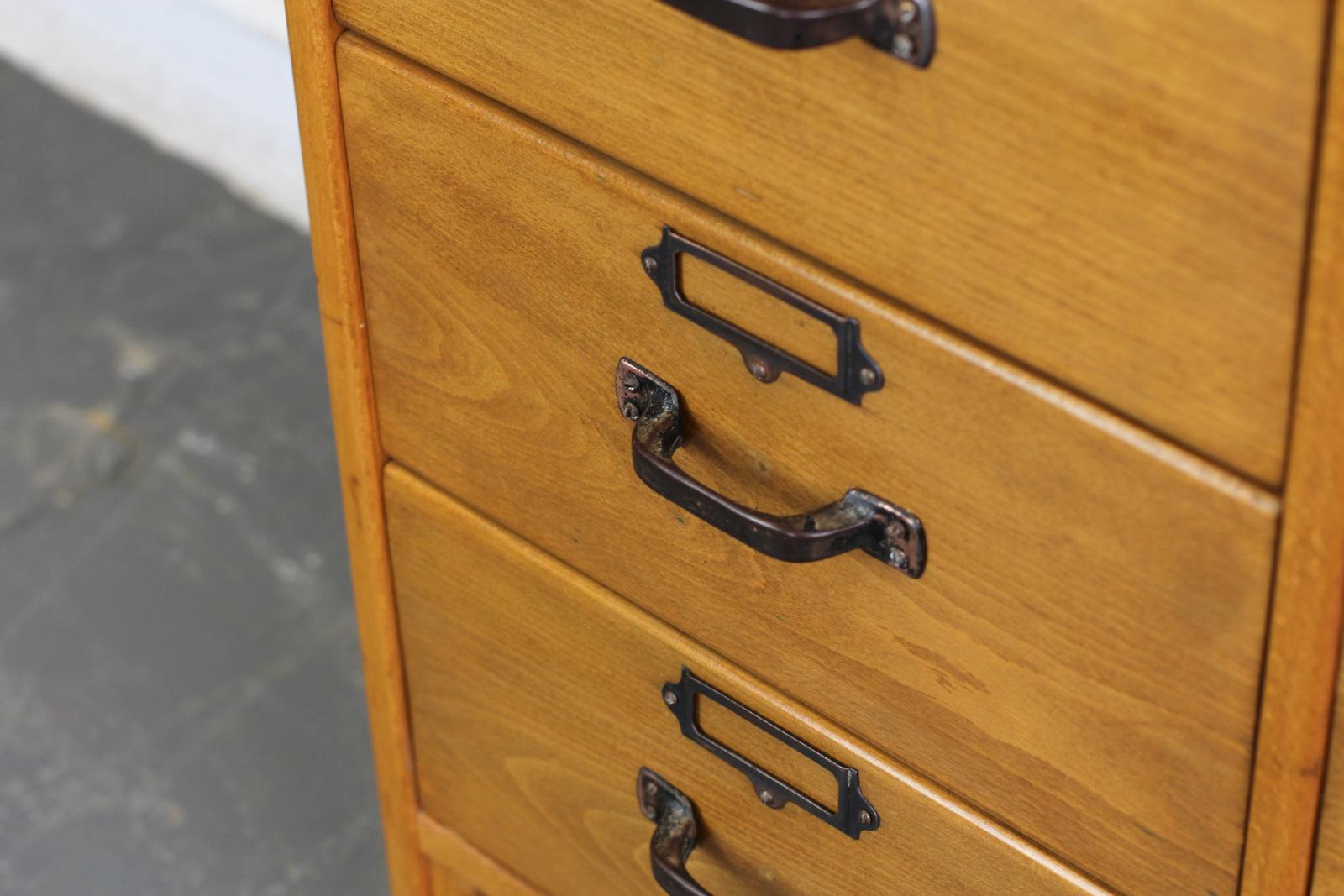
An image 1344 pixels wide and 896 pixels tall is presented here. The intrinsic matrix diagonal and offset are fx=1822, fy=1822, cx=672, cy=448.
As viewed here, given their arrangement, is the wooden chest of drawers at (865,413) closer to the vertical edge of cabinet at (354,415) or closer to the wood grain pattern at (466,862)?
the vertical edge of cabinet at (354,415)

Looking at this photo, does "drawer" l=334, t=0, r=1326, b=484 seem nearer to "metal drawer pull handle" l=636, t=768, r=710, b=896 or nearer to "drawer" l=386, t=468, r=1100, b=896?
"drawer" l=386, t=468, r=1100, b=896

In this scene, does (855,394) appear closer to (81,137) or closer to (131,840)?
(131,840)

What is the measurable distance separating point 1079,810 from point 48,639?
1100 millimetres

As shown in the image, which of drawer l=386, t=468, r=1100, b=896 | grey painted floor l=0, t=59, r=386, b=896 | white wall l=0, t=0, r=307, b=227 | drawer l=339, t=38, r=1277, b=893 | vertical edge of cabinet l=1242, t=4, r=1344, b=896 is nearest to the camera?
vertical edge of cabinet l=1242, t=4, r=1344, b=896

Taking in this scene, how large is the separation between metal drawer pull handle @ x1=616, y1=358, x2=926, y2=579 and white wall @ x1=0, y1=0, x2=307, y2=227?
1.28 m

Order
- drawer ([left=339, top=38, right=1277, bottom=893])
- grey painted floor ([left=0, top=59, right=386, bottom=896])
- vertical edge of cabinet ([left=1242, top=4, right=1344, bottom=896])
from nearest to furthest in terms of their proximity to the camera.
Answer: vertical edge of cabinet ([left=1242, top=4, right=1344, bottom=896]), drawer ([left=339, top=38, right=1277, bottom=893]), grey painted floor ([left=0, top=59, right=386, bottom=896])

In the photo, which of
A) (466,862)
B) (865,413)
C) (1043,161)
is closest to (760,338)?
(865,413)

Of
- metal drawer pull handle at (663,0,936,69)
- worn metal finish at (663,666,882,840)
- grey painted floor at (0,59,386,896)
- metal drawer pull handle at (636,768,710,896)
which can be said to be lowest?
grey painted floor at (0,59,386,896)

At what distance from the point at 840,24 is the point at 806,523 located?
20 cm

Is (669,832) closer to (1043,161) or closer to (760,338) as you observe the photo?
(760,338)

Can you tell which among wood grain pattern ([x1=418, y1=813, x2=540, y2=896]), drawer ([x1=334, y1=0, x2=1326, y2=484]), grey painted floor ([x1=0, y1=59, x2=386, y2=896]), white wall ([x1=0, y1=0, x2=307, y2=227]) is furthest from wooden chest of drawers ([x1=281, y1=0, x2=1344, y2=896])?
white wall ([x1=0, y1=0, x2=307, y2=227])

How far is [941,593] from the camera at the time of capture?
675mm

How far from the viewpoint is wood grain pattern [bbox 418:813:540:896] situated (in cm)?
103

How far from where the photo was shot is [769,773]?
0.81 meters
